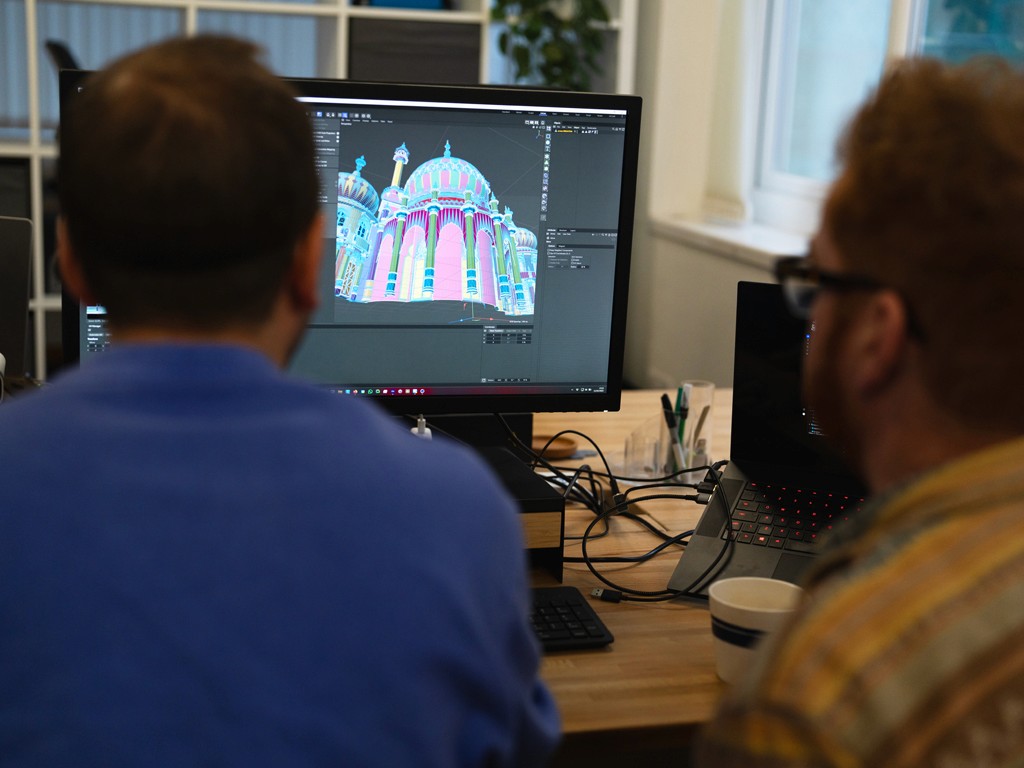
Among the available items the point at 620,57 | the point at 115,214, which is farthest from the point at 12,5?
the point at 115,214

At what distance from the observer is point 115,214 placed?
0.71 m

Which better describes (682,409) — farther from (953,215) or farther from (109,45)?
(109,45)

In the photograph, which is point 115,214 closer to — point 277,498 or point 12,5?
point 277,498

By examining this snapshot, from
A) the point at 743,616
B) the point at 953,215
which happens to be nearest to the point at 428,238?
the point at 743,616

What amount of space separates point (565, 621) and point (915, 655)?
663 mm

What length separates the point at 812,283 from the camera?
76 cm

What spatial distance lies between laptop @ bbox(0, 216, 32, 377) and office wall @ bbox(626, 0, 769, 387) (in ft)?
7.95

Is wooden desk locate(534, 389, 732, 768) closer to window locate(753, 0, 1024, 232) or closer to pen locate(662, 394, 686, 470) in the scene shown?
pen locate(662, 394, 686, 470)

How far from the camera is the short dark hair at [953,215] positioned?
0.63 metres

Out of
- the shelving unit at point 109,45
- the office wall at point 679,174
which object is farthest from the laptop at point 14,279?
the office wall at point 679,174

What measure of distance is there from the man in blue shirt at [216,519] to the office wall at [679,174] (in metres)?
3.08

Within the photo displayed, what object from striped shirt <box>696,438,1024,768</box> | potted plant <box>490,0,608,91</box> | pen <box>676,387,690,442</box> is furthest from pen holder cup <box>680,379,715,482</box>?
potted plant <box>490,0,608,91</box>

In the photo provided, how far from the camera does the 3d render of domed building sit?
1.39 metres

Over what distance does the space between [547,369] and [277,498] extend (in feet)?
2.79
